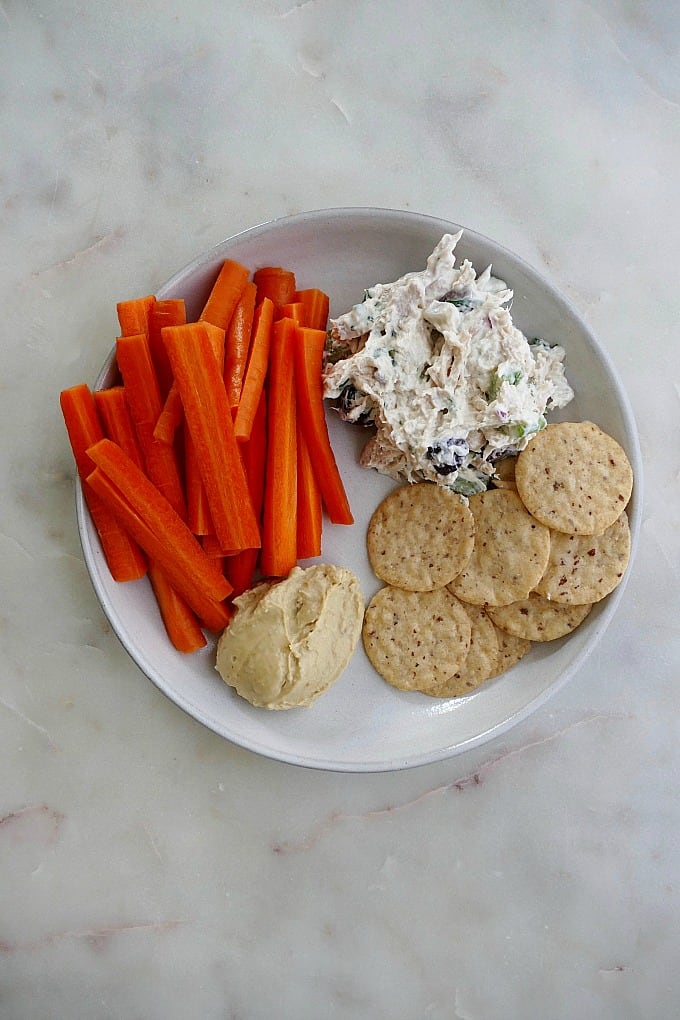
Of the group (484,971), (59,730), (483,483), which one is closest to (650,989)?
(484,971)

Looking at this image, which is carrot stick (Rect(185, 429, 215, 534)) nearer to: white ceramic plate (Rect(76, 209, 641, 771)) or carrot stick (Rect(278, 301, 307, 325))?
white ceramic plate (Rect(76, 209, 641, 771))

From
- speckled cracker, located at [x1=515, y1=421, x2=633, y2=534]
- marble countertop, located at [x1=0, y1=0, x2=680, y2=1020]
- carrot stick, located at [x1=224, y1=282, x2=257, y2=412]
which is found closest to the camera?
carrot stick, located at [x1=224, y1=282, x2=257, y2=412]

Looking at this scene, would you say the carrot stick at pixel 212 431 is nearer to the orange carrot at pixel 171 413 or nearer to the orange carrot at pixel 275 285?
the orange carrot at pixel 171 413

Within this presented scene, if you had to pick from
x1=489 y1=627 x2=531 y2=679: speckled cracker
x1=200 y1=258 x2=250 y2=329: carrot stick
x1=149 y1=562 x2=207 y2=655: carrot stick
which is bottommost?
x1=149 y1=562 x2=207 y2=655: carrot stick

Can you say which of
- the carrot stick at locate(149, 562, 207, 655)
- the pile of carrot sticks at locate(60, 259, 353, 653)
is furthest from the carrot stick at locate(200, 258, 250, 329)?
the carrot stick at locate(149, 562, 207, 655)

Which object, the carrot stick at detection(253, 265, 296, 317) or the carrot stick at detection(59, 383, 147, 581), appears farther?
the carrot stick at detection(253, 265, 296, 317)

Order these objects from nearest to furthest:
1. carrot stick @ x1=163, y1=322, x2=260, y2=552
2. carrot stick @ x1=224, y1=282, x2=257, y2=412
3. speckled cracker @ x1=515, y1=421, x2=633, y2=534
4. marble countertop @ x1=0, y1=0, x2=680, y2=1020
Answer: carrot stick @ x1=163, y1=322, x2=260, y2=552
carrot stick @ x1=224, y1=282, x2=257, y2=412
speckled cracker @ x1=515, y1=421, x2=633, y2=534
marble countertop @ x1=0, y1=0, x2=680, y2=1020

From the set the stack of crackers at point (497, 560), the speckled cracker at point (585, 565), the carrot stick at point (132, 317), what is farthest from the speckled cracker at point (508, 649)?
the carrot stick at point (132, 317)

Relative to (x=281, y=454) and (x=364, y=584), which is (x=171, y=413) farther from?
(x=364, y=584)
